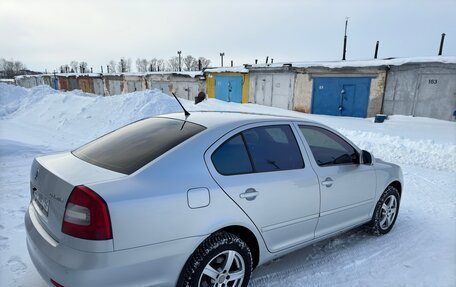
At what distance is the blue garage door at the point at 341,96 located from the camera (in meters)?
15.2

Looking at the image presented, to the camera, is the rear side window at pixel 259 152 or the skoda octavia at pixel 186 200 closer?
the skoda octavia at pixel 186 200

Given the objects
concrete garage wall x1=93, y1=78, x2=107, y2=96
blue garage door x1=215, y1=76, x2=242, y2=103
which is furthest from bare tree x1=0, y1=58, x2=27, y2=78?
blue garage door x1=215, y1=76, x2=242, y2=103

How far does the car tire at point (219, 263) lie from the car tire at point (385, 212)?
6.93ft

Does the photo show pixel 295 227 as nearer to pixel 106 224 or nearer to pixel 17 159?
pixel 106 224

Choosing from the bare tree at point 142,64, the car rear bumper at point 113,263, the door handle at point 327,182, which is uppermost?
the bare tree at point 142,64

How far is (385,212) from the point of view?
395 cm

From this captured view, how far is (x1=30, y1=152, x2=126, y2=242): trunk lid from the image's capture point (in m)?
1.99

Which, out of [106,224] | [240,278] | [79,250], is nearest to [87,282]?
[79,250]

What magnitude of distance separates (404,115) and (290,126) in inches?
522

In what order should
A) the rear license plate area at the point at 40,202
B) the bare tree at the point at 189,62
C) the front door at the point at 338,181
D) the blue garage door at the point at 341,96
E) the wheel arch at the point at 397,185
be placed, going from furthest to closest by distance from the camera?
the bare tree at the point at 189,62, the blue garage door at the point at 341,96, the wheel arch at the point at 397,185, the front door at the point at 338,181, the rear license plate area at the point at 40,202

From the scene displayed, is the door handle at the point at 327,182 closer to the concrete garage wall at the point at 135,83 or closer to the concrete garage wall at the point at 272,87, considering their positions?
the concrete garage wall at the point at 272,87

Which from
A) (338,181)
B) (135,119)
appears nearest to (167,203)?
(338,181)

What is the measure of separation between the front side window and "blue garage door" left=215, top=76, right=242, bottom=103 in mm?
18053

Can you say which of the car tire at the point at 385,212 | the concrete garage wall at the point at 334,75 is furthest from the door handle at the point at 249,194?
the concrete garage wall at the point at 334,75
